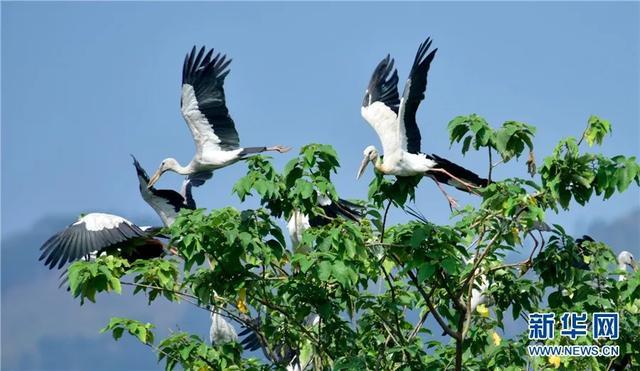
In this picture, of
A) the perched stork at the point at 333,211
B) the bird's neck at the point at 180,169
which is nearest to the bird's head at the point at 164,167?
the bird's neck at the point at 180,169

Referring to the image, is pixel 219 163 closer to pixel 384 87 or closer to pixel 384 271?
pixel 384 87

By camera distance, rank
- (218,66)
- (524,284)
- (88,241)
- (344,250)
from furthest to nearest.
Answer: (218,66) < (88,241) < (524,284) < (344,250)

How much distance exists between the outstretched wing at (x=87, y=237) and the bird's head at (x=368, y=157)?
1743 mm

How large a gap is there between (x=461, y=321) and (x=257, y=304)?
1.54m

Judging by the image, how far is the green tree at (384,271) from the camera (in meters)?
8.15

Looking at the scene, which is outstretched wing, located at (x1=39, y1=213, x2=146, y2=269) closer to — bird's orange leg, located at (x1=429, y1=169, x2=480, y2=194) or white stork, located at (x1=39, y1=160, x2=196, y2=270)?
white stork, located at (x1=39, y1=160, x2=196, y2=270)

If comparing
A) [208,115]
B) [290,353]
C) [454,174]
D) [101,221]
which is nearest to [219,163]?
[208,115]

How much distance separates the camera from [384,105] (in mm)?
10938

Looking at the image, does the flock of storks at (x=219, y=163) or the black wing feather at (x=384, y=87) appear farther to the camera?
the black wing feather at (x=384, y=87)

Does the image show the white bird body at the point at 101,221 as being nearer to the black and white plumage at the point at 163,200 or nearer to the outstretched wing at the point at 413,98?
the black and white plumage at the point at 163,200

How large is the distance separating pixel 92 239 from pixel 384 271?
116 inches

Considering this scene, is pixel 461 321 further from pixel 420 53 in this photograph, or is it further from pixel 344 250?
pixel 420 53

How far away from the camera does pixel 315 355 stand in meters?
9.09

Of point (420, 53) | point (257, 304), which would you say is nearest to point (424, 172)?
Answer: point (420, 53)
